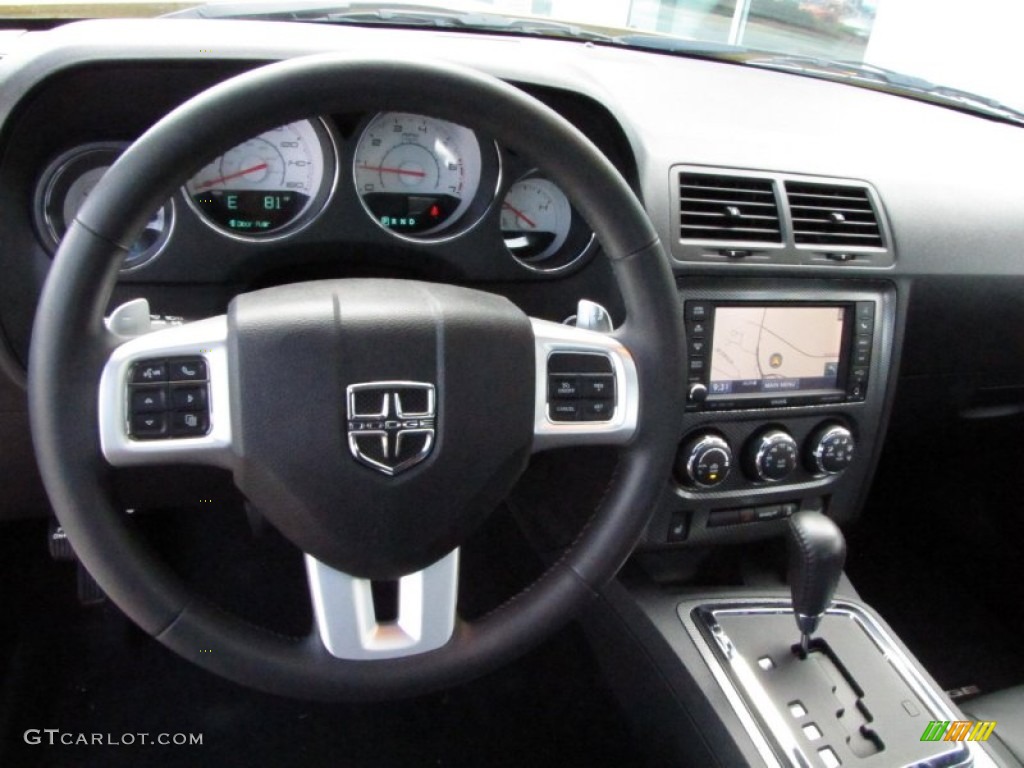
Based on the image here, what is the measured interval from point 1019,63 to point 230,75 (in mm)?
2060

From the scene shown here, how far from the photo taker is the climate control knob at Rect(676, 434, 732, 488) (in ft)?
3.64

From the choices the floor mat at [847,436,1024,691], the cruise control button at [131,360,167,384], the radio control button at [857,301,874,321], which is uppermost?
the cruise control button at [131,360,167,384]

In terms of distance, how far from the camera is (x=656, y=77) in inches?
55.1

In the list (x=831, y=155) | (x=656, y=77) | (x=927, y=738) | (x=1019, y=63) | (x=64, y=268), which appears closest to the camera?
(x=64, y=268)

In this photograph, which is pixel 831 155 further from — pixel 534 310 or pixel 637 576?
pixel 637 576

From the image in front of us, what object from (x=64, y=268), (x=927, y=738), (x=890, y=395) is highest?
(x=64, y=268)

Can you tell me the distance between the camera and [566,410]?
0.79 metres

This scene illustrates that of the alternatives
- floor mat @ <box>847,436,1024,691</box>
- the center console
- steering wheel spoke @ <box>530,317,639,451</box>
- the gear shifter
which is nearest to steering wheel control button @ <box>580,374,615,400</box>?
steering wheel spoke @ <box>530,317,639,451</box>

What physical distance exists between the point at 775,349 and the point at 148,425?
0.82 metres

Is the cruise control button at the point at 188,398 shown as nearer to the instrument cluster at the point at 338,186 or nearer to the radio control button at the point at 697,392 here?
the instrument cluster at the point at 338,186

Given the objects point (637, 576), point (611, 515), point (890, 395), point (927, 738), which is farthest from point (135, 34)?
point (927, 738)

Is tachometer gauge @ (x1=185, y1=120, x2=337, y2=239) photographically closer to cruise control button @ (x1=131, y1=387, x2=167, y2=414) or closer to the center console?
cruise control button @ (x1=131, y1=387, x2=167, y2=414)

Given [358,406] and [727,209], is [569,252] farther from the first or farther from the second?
[358,406]

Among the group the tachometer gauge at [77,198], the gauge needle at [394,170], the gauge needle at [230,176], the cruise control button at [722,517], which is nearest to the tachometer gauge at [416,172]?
the gauge needle at [394,170]
